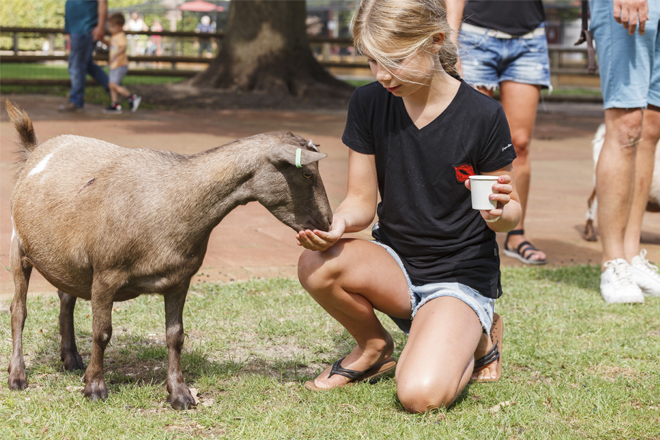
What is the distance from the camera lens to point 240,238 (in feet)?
20.8

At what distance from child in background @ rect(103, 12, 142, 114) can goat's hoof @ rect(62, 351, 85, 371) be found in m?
11.1

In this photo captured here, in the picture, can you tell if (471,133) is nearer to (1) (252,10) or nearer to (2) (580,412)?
(2) (580,412)

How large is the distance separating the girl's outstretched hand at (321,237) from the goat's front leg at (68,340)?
1.23 metres

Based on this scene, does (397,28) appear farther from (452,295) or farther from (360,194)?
(452,295)

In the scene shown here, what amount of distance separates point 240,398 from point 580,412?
1.46 m

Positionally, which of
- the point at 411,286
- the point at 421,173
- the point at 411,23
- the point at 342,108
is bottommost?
the point at 342,108

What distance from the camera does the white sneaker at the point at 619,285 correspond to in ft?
16.7

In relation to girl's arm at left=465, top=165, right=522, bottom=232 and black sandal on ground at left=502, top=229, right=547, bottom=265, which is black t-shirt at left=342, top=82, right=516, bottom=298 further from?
black sandal on ground at left=502, top=229, right=547, bottom=265

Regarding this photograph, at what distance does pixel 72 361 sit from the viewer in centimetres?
378

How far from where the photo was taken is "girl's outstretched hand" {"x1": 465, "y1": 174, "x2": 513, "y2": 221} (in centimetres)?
314

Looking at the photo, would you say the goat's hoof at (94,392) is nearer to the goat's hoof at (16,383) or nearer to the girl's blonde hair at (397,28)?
the goat's hoof at (16,383)

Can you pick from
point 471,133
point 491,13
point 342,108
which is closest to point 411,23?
point 471,133

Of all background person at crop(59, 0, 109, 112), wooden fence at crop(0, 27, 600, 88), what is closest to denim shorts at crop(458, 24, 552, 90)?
background person at crop(59, 0, 109, 112)

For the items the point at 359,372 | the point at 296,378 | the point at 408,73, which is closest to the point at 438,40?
the point at 408,73
